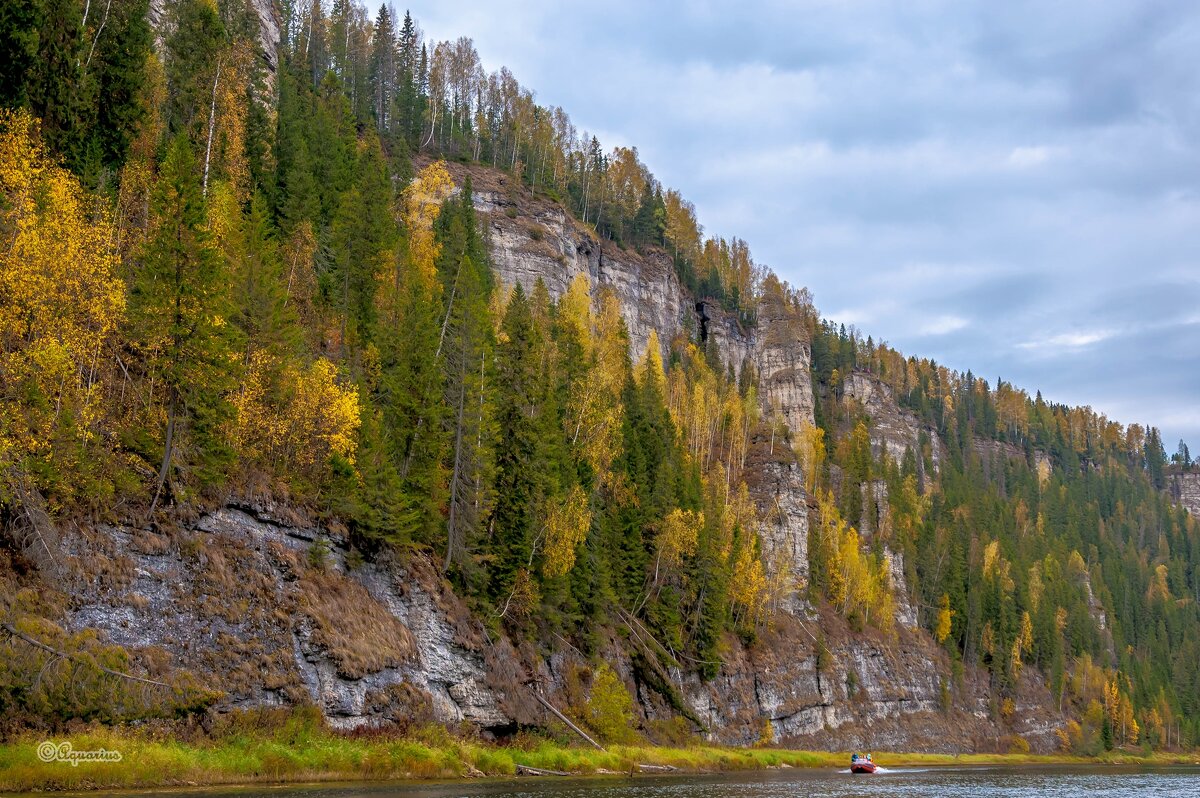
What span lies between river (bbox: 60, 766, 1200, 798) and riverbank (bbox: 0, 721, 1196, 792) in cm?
135

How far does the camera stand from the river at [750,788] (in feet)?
103

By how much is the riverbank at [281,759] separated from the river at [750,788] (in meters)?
1.35

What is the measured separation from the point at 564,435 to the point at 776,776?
27327 millimetres

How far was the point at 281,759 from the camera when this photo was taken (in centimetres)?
3262

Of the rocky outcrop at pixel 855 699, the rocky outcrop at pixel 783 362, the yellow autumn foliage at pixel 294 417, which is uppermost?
the rocky outcrop at pixel 783 362

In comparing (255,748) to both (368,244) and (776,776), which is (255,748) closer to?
(368,244)

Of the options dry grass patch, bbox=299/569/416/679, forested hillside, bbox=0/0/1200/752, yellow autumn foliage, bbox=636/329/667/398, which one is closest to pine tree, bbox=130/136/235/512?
forested hillside, bbox=0/0/1200/752

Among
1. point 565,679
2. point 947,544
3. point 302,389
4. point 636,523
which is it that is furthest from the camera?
point 947,544

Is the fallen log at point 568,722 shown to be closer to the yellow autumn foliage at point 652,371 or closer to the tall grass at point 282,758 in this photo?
the tall grass at point 282,758

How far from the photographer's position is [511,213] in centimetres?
10706

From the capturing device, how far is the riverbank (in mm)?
25703

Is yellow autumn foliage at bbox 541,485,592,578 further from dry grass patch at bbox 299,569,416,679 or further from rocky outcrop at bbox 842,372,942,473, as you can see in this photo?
rocky outcrop at bbox 842,372,942,473

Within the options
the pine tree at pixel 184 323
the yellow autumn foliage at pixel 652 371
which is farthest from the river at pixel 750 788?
the yellow autumn foliage at pixel 652 371

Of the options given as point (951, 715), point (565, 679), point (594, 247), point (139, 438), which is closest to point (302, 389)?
point (139, 438)
